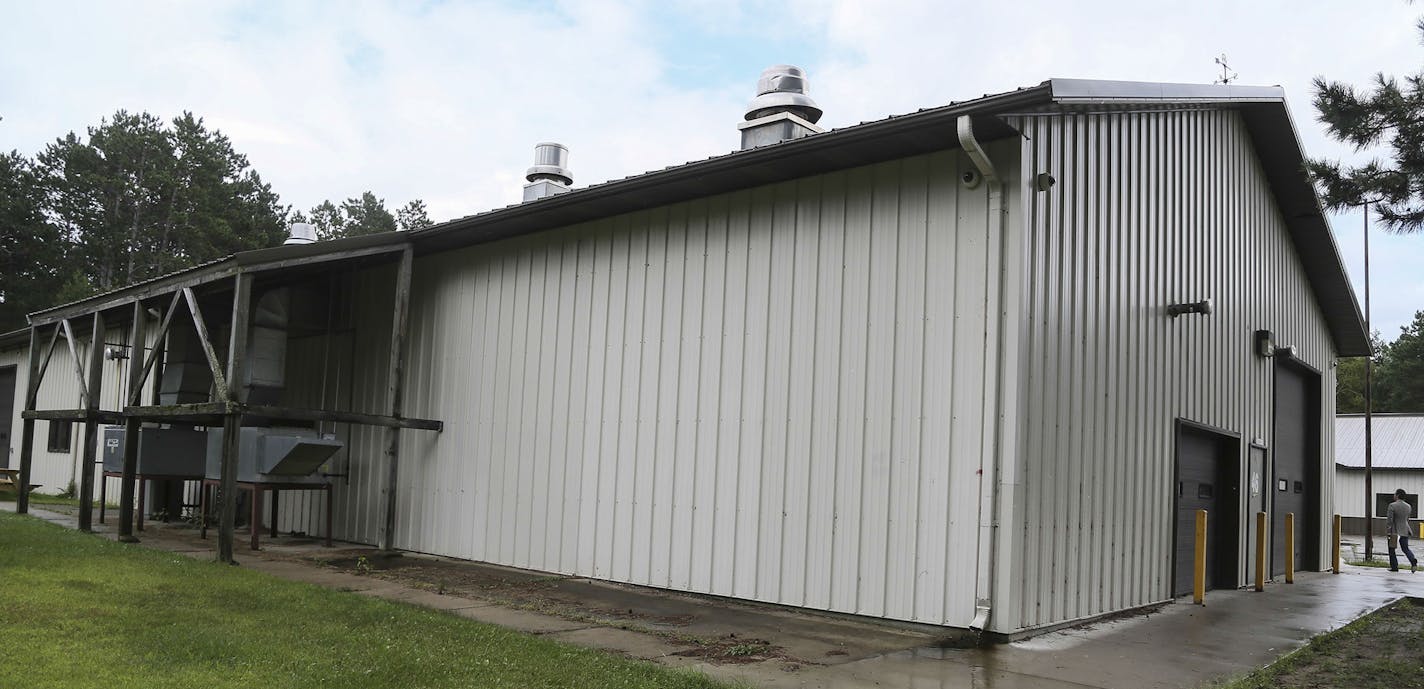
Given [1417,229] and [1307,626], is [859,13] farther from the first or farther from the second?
[1307,626]

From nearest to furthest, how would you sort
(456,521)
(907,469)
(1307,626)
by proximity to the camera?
(907,469) → (1307,626) → (456,521)

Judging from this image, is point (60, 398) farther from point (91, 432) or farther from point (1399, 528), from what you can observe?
point (1399, 528)

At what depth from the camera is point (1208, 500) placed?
11.6 meters

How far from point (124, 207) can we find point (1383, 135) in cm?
4300

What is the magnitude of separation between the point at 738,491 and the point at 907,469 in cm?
176

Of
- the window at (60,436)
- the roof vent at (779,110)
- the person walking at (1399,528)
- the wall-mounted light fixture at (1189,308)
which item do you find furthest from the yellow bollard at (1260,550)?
the window at (60,436)

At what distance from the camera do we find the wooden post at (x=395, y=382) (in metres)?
11.7

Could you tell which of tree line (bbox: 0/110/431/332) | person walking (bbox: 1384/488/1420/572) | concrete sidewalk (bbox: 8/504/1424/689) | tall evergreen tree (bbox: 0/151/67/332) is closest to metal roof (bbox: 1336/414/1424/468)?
person walking (bbox: 1384/488/1420/572)

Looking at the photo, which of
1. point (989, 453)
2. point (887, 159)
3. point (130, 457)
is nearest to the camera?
point (989, 453)

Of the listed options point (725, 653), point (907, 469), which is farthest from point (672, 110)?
point (725, 653)

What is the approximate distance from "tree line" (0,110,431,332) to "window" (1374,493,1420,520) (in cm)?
4083

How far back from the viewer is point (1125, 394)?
9148 millimetres

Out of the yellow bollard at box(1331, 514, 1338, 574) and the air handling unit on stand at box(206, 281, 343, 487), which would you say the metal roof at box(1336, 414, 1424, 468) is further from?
the air handling unit on stand at box(206, 281, 343, 487)

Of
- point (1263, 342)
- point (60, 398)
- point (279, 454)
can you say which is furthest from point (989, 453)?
point (60, 398)
